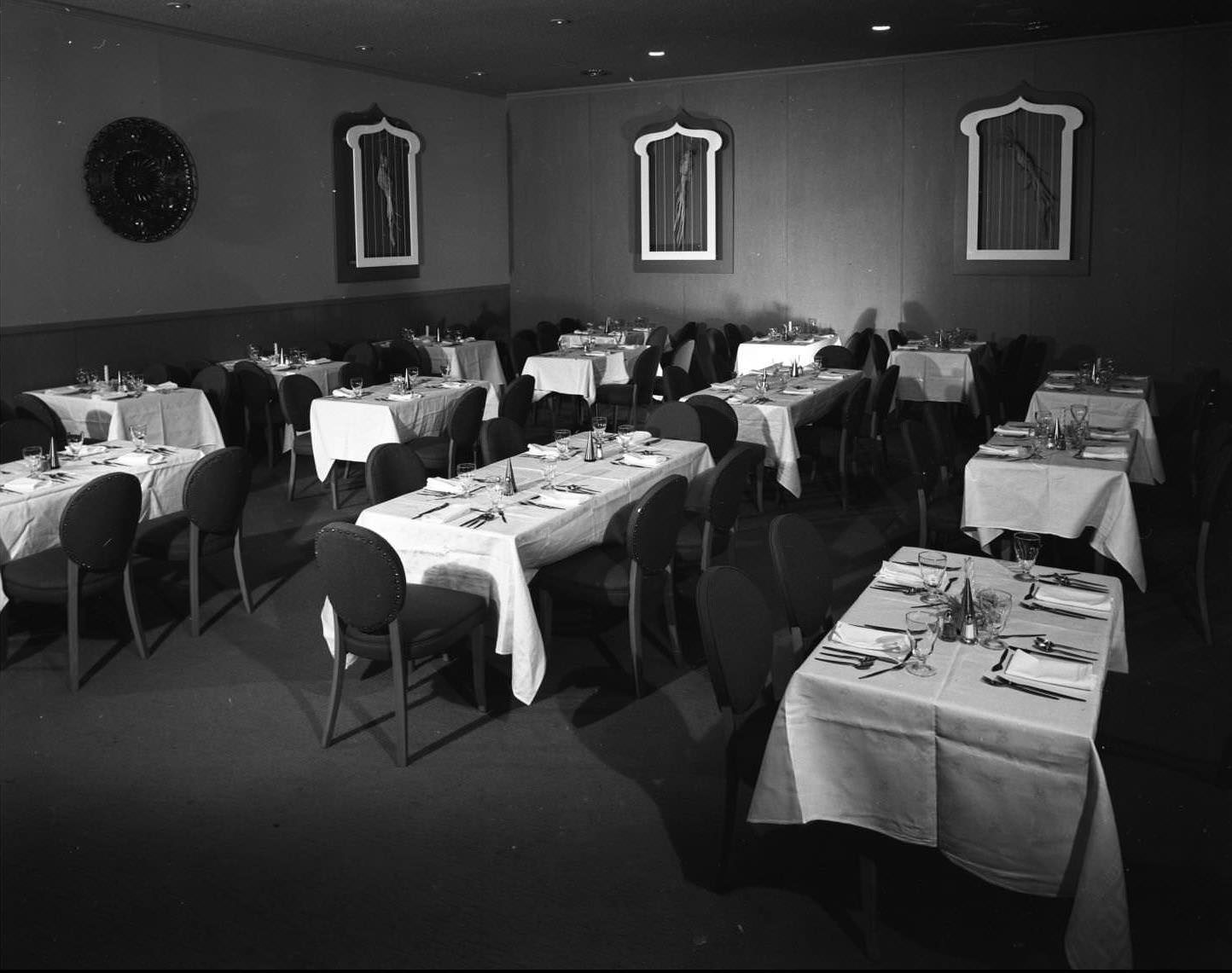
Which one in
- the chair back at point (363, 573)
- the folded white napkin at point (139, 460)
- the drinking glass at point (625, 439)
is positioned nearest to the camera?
the chair back at point (363, 573)

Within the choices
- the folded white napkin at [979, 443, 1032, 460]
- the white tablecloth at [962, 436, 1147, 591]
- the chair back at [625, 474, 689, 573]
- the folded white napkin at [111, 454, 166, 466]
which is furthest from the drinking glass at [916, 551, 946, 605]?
the folded white napkin at [111, 454, 166, 466]

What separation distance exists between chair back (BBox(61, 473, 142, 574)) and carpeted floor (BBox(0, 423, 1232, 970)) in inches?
23.7

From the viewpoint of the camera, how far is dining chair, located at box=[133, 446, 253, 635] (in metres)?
5.34

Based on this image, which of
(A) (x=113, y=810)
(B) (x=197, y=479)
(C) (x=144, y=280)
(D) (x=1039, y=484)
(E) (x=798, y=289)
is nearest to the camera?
(A) (x=113, y=810)

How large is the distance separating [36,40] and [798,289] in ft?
25.7

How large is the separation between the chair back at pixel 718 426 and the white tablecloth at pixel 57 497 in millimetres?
2963

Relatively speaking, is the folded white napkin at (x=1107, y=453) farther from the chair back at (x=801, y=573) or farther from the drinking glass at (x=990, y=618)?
the drinking glass at (x=990, y=618)

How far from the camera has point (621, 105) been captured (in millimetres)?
13477

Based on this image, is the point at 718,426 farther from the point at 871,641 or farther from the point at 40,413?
the point at 40,413

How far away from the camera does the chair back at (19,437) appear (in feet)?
21.7


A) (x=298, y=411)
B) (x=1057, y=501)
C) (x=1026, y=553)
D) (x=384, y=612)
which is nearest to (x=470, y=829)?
(x=384, y=612)

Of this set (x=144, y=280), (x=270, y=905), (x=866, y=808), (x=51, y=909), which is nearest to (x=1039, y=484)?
(x=866, y=808)

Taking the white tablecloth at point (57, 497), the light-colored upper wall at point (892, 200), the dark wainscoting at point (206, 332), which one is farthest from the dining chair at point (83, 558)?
the light-colored upper wall at point (892, 200)

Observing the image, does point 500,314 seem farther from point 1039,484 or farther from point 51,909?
point 51,909
